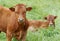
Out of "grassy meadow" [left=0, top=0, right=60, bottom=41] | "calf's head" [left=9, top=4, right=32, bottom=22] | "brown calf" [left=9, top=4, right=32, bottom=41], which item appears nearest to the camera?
"calf's head" [left=9, top=4, right=32, bottom=22]

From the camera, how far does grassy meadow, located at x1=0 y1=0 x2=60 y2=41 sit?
10.6 metres

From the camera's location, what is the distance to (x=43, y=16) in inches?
581

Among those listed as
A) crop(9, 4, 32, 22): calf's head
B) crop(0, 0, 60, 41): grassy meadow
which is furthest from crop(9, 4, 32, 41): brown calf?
crop(0, 0, 60, 41): grassy meadow

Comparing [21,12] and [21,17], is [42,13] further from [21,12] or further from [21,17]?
[21,17]

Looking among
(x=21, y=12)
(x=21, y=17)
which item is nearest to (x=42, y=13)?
(x=21, y=12)

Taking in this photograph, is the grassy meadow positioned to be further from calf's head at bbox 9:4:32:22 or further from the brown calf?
calf's head at bbox 9:4:32:22

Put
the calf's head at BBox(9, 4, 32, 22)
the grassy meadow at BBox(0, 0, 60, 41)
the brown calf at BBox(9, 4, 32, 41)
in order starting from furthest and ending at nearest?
1. the grassy meadow at BBox(0, 0, 60, 41)
2. the brown calf at BBox(9, 4, 32, 41)
3. the calf's head at BBox(9, 4, 32, 22)

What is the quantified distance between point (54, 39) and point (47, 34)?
70 centimetres

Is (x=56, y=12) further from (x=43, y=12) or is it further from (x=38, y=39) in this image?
(x=38, y=39)

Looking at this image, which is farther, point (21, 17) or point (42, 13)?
point (42, 13)

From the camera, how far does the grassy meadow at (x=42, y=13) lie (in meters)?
10.6

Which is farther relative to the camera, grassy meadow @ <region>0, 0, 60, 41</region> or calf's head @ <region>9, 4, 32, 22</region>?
grassy meadow @ <region>0, 0, 60, 41</region>

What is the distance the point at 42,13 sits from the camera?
50.0ft

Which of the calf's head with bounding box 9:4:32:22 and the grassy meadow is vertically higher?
the calf's head with bounding box 9:4:32:22
